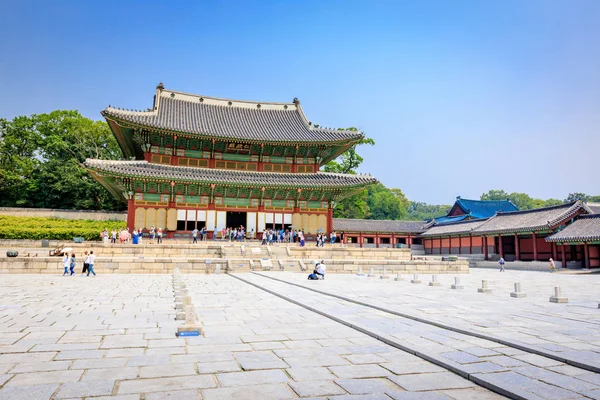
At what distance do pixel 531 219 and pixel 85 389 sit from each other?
4011cm

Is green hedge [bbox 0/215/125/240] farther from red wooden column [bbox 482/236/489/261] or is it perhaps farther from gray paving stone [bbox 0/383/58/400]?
red wooden column [bbox 482/236/489/261]

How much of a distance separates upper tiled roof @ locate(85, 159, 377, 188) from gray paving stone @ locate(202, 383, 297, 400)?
26.5m

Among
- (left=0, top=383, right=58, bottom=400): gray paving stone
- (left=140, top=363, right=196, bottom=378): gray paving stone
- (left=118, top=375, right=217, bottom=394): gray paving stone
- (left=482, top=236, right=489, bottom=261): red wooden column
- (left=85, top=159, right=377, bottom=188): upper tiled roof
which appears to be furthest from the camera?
(left=482, top=236, right=489, bottom=261): red wooden column

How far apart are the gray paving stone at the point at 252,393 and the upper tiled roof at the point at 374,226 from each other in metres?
42.3

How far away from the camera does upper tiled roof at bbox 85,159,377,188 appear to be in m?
28.6

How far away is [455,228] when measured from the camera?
46.4 metres

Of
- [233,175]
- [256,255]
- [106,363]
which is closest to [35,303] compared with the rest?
[106,363]

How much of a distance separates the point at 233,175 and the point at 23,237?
15559 mm

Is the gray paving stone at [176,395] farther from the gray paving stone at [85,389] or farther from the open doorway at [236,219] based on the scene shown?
the open doorway at [236,219]

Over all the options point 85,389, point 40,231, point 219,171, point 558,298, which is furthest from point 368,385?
point 40,231

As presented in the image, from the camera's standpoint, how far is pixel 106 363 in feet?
16.6

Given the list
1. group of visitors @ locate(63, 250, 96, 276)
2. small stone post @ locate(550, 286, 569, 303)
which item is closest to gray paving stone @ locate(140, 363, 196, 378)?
small stone post @ locate(550, 286, 569, 303)

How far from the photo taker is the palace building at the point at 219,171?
3025 cm

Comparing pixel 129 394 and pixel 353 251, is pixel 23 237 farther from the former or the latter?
pixel 129 394
